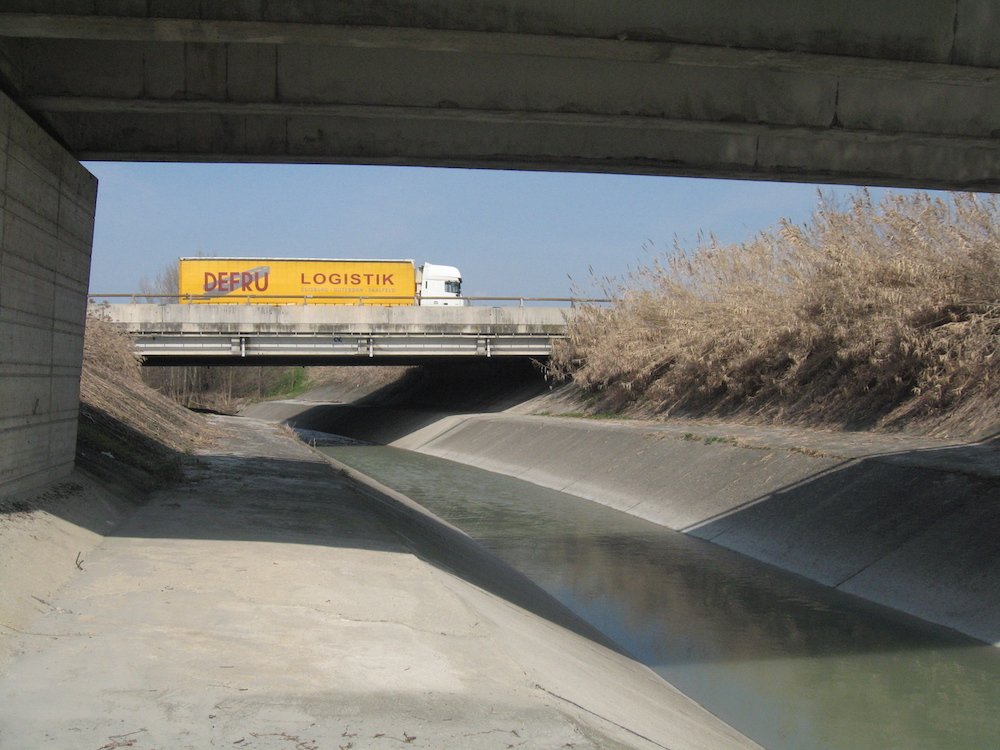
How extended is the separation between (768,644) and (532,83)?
678 cm

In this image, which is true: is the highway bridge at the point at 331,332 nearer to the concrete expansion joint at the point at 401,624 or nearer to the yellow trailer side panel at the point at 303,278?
the yellow trailer side panel at the point at 303,278

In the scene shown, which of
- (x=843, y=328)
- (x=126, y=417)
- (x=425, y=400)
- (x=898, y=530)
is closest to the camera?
(x=898, y=530)

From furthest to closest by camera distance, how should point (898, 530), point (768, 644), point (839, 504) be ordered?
point (839, 504) < point (898, 530) < point (768, 644)

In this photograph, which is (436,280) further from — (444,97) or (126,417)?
(444,97)

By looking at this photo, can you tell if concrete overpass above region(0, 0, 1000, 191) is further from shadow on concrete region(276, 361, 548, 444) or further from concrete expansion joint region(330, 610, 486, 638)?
shadow on concrete region(276, 361, 548, 444)

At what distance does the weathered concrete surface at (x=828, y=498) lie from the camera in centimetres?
1220

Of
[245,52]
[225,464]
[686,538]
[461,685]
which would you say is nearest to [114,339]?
[225,464]

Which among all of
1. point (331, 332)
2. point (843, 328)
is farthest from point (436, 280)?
point (843, 328)

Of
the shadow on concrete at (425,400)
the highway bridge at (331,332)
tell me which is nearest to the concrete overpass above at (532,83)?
the highway bridge at (331,332)

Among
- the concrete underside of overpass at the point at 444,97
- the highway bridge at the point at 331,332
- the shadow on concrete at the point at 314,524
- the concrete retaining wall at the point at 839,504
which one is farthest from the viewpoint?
the highway bridge at the point at 331,332

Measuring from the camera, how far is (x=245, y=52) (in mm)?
10047

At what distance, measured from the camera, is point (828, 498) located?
15.9 m

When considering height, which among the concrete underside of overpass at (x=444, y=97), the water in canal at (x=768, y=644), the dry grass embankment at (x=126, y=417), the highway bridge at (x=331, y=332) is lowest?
the water in canal at (x=768, y=644)

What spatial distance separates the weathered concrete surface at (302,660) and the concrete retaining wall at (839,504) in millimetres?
4839
